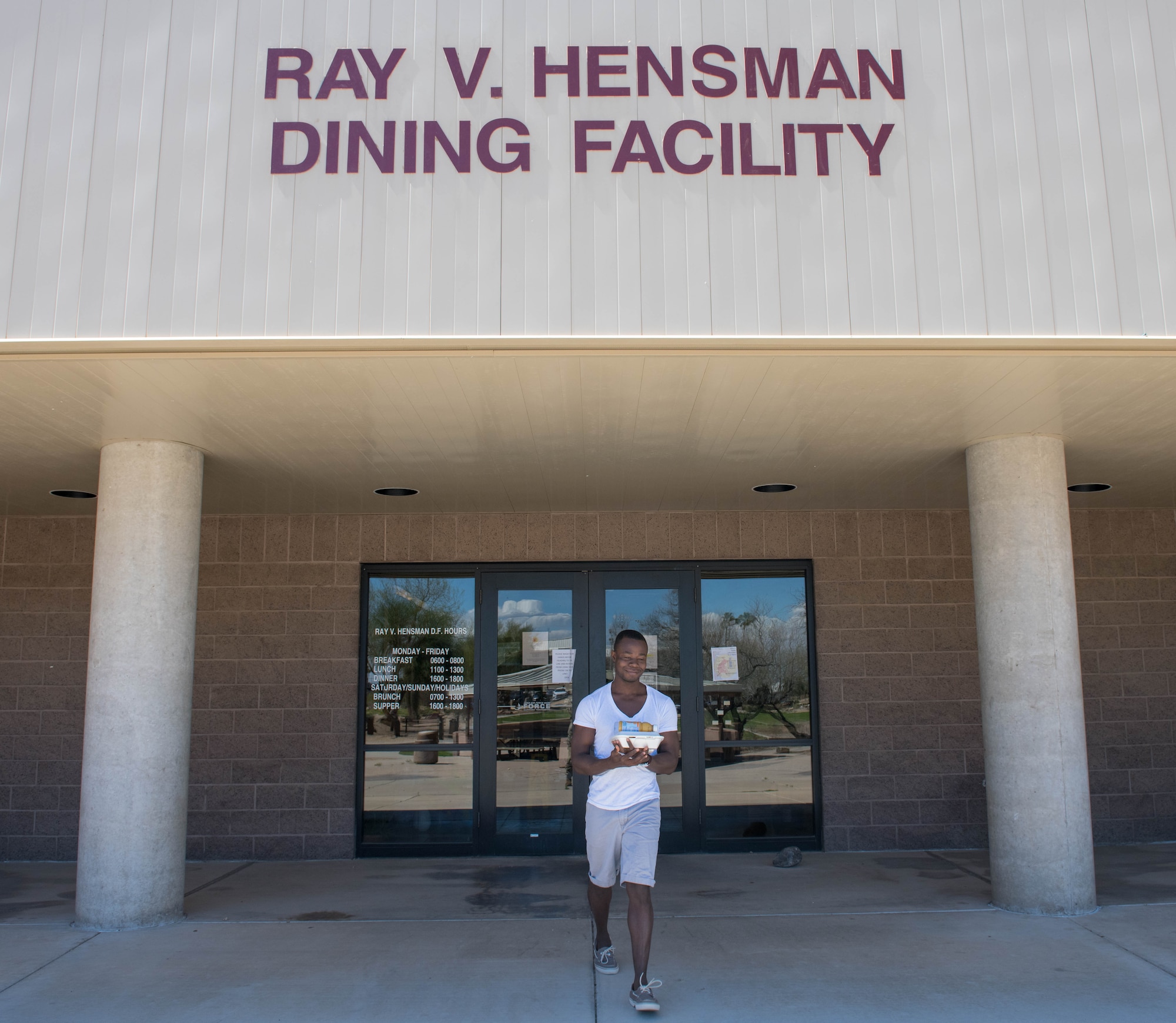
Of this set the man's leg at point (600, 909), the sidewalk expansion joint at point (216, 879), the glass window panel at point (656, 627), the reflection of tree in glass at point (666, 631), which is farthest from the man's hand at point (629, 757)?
the reflection of tree in glass at point (666, 631)

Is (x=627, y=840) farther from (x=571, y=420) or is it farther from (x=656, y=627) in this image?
(x=656, y=627)

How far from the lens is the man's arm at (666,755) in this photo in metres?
4.58

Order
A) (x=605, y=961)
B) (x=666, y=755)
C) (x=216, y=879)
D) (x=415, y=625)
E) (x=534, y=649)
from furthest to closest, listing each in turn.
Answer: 1. (x=415, y=625)
2. (x=534, y=649)
3. (x=216, y=879)
4. (x=605, y=961)
5. (x=666, y=755)

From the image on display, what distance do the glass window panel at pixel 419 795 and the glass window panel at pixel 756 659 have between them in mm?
2205

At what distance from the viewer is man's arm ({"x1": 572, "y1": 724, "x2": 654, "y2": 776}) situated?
4.54m

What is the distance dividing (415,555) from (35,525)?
3.47 metres

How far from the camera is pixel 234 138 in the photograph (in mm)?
5133

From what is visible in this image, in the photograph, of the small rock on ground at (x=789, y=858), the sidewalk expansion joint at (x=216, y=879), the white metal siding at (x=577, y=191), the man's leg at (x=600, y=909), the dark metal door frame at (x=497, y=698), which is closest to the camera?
the man's leg at (x=600, y=909)

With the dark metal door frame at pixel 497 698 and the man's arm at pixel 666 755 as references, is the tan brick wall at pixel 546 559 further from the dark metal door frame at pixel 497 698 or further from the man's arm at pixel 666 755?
the man's arm at pixel 666 755

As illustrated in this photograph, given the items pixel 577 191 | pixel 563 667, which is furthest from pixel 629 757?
pixel 563 667

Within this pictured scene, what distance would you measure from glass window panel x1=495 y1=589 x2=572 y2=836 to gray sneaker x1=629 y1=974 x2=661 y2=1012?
405 cm

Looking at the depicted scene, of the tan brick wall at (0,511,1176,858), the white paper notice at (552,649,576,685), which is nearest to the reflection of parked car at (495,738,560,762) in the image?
the white paper notice at (552,649,576,685)

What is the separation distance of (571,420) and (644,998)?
321 centimetres

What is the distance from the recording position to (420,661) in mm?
8836
